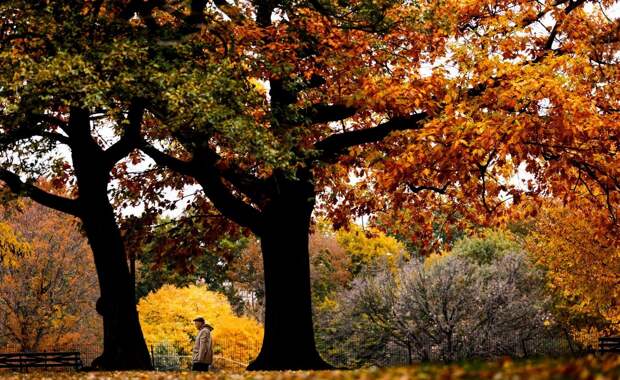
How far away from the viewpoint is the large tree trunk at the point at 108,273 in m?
17.8

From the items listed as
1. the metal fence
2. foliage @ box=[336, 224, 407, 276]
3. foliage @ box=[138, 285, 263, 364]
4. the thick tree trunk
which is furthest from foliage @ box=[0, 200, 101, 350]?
the thick tree trunk

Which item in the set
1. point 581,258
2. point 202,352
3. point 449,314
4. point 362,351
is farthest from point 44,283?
point 581,258

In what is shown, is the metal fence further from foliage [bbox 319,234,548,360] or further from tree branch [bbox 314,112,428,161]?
tree branch [bbox 314,112,428,161]

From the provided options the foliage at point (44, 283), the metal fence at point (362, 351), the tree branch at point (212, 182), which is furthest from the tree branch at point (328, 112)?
the foliage at point (44, 283)

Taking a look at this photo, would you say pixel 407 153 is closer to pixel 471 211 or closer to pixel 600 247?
pixel 471 211

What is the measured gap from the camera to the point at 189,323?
45.5m

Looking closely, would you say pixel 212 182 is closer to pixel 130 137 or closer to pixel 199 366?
pixel 130 137

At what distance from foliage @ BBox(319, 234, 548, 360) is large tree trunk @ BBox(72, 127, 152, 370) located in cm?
1773

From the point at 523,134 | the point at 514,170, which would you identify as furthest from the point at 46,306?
the point at 523,134

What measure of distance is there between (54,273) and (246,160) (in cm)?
2241

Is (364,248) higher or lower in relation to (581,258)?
higher

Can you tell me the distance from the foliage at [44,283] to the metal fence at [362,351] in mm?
880

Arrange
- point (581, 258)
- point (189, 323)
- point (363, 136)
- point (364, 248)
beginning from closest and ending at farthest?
point (363, 136) → point (581, 258) → point (189, 323) → point (364, 248)

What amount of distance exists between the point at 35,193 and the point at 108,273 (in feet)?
7.61
